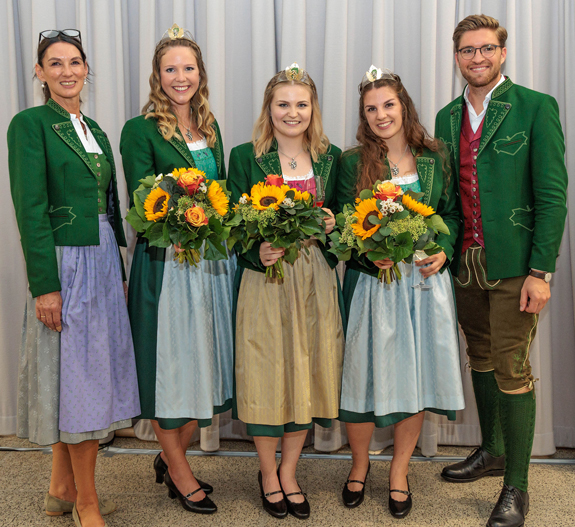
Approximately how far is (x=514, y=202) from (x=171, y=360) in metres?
1.61

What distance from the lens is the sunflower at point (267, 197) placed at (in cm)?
201

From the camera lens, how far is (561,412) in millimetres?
3113

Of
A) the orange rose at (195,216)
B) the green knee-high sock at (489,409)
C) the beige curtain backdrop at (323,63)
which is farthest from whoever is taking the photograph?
A: the beige curtain backdrop at (323,63)

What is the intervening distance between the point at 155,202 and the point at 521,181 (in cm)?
153

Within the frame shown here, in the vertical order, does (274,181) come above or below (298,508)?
above

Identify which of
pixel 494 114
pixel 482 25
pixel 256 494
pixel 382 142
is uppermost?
pixel 482 25

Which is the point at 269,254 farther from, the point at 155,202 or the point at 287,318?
the point at 155,202

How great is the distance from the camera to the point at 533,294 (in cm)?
222

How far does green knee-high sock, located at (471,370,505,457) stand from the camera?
2611 millimetres

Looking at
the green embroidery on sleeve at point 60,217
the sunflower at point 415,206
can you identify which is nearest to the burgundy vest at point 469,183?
the sunflower at point 415,206

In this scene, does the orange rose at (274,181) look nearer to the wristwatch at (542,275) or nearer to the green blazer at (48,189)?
the green blazer at (48,189)

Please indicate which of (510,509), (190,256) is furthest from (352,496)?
(190,256)

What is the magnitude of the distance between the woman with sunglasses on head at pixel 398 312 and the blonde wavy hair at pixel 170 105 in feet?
2.15

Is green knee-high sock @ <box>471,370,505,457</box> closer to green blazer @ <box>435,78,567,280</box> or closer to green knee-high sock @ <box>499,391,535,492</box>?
green knee-high sock @ <box>499,391,535,492</box>
